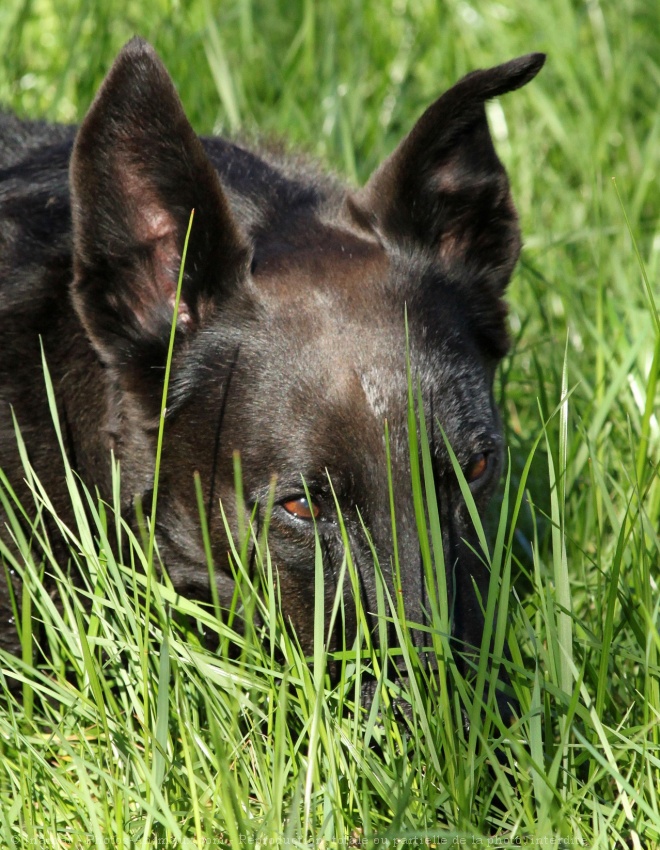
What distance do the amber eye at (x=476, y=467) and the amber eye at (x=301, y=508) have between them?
16.8 inches

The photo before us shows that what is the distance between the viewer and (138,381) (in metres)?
3.00

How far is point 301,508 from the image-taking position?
9.08ft

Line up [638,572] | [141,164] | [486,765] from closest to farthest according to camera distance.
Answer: [486,765] < [638,572] < [141,164]

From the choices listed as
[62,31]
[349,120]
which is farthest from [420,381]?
[62,31]

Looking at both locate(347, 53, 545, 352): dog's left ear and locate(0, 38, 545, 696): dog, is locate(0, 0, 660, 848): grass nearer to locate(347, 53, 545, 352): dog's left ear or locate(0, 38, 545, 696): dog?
locate(0, 38, 545, 696): dog

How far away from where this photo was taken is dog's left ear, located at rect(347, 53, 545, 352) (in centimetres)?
301

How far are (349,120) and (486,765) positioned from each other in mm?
3634

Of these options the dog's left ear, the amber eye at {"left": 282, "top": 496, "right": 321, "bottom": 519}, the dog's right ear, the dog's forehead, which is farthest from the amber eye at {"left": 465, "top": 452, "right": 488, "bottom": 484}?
the dog's right ear

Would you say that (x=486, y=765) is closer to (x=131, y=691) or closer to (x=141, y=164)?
(x=131, y=691)

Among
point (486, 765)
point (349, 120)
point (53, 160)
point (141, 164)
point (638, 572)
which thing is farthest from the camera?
point (349, 120)

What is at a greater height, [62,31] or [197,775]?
[62,31]

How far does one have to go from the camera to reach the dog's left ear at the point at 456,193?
3.01 m

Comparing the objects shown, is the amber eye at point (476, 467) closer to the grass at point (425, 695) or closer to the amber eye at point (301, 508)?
the grass at point (425, 695)

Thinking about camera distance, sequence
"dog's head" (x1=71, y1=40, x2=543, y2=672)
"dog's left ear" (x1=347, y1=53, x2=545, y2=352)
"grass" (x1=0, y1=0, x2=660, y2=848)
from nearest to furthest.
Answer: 1. "grass" (x1=0, y1=0, x2=660, y2=848)
2. "dog's head" (x1=71, y1=40, x2=543, y2=672)
3. "dog's left ear" (x1=347, y1=53, x2=545, y2=352)
